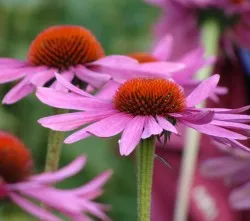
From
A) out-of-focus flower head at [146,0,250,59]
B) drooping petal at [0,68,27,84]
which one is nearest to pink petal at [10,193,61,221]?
drooping petal at [0,68,27,84]

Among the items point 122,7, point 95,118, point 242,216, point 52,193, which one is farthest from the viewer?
point 122,7

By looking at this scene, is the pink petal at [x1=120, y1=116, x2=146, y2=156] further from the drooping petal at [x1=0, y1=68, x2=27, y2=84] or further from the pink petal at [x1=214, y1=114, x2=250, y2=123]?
the drooping petal at [x1=0, y1=68, x2=27, y2=84]

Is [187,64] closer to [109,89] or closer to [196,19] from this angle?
[109,89]

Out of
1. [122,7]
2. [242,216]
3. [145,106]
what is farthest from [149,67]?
[122,7]

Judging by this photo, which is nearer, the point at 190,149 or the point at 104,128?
the point at 104,128

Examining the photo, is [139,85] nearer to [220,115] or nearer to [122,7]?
[220,115]

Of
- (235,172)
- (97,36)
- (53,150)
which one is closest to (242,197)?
(235,172)
